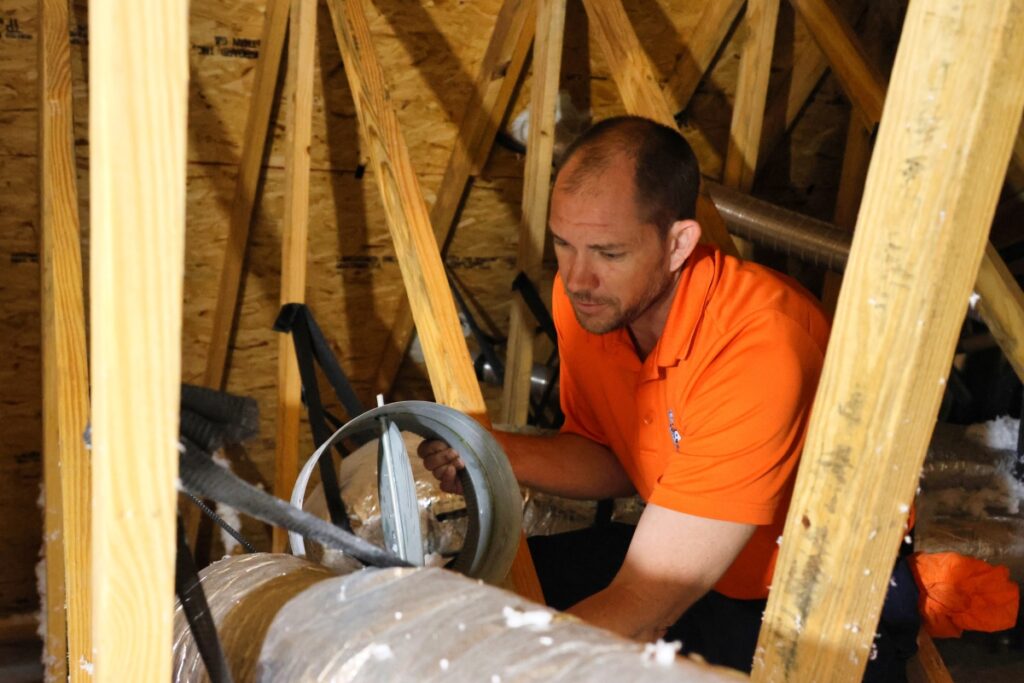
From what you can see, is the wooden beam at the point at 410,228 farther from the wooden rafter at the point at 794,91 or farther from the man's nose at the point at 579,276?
the wooden rafter at the point at 794,91

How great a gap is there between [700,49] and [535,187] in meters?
0.63

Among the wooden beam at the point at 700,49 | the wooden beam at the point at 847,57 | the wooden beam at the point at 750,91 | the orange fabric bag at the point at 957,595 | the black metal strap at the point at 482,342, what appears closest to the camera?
the orange fabric bag at the point at 957,595

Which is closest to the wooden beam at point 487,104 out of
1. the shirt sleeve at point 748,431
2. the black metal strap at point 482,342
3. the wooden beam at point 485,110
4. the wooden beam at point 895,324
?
the wooden beam at point 485,110

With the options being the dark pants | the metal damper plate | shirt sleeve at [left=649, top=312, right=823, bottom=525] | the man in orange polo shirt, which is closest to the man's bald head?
the man in orange polo shirt

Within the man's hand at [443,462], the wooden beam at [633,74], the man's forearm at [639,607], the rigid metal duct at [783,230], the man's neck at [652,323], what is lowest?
the man's forearm at [639,607]

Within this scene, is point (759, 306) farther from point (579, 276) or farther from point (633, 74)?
point (633, 74)

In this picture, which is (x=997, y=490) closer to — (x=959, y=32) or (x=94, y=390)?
(x=959, y=32)

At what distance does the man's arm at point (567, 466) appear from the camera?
1.72 meters

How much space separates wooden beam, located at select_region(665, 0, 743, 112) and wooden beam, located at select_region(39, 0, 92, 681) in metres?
1.48

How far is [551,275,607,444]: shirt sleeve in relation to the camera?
1.77 meters

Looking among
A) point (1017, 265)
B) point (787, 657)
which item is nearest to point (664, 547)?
point (787, 657)

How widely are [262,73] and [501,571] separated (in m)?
1.41

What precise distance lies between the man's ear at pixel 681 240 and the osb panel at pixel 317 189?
0.97m

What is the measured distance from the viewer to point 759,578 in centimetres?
159
